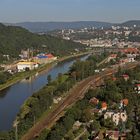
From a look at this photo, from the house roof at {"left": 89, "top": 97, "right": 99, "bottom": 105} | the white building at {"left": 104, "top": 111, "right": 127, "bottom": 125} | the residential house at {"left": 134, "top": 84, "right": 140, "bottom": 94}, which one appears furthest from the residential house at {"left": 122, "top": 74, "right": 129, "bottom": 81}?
the white building at {"left": 104, "top": 111, "right": 127, "bottom": 125}

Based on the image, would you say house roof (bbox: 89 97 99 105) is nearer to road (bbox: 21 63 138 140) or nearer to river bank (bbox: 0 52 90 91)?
Answer: road (bbox: 21 63 138 140)

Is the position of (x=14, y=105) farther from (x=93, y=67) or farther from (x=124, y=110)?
(x=93, y=67)

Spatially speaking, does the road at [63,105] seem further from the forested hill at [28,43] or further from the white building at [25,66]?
the forested hill at [28,43]

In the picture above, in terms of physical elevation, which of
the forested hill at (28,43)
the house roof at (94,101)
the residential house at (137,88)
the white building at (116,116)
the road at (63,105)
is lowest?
the forested hill at (28,43)

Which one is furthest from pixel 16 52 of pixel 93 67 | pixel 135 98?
pixel 135 98

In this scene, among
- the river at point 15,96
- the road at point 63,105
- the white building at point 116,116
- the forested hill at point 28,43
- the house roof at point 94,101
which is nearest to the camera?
the road at point 63,105

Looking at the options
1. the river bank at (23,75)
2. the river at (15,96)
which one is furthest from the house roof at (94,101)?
the river bank at (23,75)
